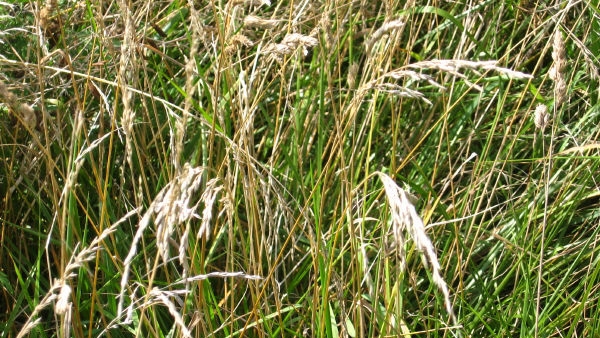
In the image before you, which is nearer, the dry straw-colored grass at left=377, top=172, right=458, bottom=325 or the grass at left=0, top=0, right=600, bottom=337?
the dry straw-colored grass at left=377, top=172, right=458, bottom=325

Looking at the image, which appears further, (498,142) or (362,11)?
(498,142)

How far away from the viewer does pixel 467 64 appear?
1.01 metres

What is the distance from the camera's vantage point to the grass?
1.37 m

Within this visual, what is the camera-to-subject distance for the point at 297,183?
1761mm

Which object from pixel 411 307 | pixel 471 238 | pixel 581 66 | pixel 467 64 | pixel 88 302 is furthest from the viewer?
pixel 581 66

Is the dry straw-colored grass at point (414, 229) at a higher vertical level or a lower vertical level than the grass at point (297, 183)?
higher

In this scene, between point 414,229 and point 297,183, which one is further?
point 297,183

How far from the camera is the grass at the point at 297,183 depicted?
4.49ft

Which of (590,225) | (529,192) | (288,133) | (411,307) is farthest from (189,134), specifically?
(590,225)

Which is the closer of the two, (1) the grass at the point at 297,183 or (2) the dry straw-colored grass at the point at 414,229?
(2) the dry straw-colored grass at the point at 414,229

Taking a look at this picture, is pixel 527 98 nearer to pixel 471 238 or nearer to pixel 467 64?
pixel 471 238

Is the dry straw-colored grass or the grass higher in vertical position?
the dry straw-colored grass

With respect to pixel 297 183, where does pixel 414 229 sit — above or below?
above

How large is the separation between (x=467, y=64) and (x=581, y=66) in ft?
3.97
